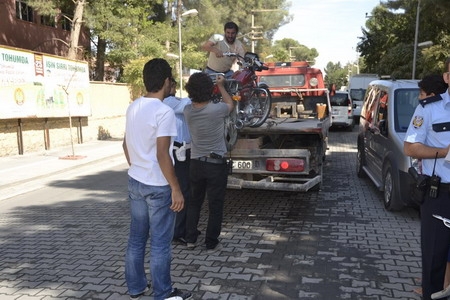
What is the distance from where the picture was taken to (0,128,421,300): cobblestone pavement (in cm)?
394

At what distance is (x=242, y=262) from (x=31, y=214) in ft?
13.2

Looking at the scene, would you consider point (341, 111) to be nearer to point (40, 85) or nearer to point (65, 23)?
point (40, 85)

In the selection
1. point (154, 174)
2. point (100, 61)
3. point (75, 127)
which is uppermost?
point (100, 61)

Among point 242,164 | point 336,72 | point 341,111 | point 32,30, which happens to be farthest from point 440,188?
point 336,72

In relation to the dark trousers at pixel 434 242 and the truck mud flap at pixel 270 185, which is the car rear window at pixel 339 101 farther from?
the dark trousers at pixel 434 242

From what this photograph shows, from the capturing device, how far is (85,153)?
14.4 metres

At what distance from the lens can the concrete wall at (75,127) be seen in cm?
1361

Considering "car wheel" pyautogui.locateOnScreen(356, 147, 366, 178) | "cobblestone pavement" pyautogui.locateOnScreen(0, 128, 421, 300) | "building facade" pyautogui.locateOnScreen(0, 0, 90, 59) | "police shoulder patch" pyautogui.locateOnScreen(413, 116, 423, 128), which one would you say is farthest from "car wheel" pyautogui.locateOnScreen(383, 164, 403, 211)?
"building facade" pyautogui.locateOnScreen(0, 0, 90, 59)

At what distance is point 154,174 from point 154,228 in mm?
429

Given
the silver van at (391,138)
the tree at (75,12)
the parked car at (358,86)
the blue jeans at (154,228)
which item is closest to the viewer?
the blue jeans at (154,228)

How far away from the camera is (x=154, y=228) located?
11.2 ft

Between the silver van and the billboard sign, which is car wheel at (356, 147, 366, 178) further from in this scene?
the billboard sign

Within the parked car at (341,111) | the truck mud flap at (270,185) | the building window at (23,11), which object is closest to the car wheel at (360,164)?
the truck mud flap at (270,185)

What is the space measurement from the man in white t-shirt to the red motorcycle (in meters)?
2.54
